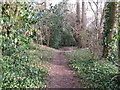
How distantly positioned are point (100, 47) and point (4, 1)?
25.1 feet

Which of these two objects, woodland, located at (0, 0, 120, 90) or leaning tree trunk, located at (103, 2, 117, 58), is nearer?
woodland, located at (0, 0, 120, 90)

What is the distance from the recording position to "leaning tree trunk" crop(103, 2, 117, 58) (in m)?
8.38

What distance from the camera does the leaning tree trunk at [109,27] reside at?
27.5 ft

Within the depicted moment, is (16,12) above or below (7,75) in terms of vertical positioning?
above

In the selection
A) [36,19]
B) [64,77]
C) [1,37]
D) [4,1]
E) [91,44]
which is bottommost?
[64,77]

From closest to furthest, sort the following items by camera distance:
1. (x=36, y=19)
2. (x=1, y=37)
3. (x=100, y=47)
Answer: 1. (x=1, y=37)
2. (x=36, y=19)
3. (x=100, y=47)

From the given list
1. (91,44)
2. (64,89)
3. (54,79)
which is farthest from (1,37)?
(91,44)

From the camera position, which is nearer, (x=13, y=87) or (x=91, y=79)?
(x=13, y=87)

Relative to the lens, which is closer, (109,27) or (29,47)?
(29,47)

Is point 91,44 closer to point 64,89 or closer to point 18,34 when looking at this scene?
point 64,89

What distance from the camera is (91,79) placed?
6.03m

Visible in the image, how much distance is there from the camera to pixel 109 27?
8.62m

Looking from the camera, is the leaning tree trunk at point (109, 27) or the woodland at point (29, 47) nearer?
the woodland at point (29, 47)

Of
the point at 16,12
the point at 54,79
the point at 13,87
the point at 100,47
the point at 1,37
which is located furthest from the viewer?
the point at 100,47
